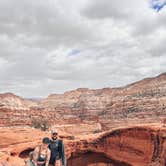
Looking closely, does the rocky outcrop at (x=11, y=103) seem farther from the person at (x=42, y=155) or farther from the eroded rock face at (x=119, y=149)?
the person at (x=42, y=155)

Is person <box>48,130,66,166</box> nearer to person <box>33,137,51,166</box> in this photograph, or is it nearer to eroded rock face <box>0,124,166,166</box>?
person <box>33,137,51,166</box>

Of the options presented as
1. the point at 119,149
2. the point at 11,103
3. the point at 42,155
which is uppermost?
the point at 11,103

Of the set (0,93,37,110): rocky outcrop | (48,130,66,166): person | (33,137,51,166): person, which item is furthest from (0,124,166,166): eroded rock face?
(0,93,37,110): rocky outcrop

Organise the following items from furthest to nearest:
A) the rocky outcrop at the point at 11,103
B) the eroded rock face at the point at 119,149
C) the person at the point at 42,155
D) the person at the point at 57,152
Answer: the rocky outcrop at the point at 11,103, the eroded rock face at the point at 119,149, the person at the point at 57,152, the person at the point at 42,155

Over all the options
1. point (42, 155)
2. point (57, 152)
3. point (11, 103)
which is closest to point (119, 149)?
point (57, 152)

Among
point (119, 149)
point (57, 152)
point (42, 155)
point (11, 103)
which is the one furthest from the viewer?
point (11, 103)

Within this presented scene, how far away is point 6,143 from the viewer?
31562 millimetres

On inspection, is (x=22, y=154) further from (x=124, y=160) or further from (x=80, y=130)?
(x=80, y=130)

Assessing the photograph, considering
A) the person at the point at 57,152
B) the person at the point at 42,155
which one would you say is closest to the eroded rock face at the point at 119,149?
the person at the point at 57,152

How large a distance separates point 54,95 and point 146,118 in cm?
11362

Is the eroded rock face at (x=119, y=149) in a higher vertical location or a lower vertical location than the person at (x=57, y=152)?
lower

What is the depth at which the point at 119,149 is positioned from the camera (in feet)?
69.4

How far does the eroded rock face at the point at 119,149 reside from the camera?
18.4 m

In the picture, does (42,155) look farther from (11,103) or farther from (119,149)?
(11,103)
